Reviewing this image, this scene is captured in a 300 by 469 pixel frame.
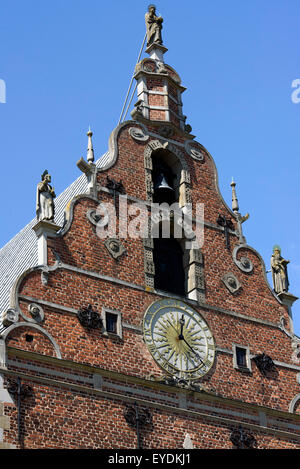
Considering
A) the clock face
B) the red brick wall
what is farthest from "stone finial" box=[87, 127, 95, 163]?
the clock face

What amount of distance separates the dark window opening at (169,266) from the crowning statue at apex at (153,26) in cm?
673

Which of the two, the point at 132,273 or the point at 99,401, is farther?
the point at 132,273

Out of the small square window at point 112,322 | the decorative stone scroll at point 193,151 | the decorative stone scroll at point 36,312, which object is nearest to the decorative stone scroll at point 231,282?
the decorative stone scroll at point 193,151

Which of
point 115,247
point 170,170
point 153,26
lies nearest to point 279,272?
point 170,170

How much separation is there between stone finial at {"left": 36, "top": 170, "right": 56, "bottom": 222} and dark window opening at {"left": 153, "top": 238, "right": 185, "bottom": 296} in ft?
10.3

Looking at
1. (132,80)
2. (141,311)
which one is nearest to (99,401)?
(141,311)

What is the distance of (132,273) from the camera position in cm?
2503

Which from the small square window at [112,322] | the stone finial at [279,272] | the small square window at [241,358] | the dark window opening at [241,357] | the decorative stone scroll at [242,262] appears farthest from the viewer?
the stone finial at [279,272]

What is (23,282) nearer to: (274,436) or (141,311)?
(141,311)

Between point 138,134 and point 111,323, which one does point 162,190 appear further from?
point 111,323

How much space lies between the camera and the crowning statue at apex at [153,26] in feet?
99.2

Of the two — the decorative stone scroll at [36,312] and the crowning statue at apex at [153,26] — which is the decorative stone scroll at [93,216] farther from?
the crowning statue at apex at [153,26]
